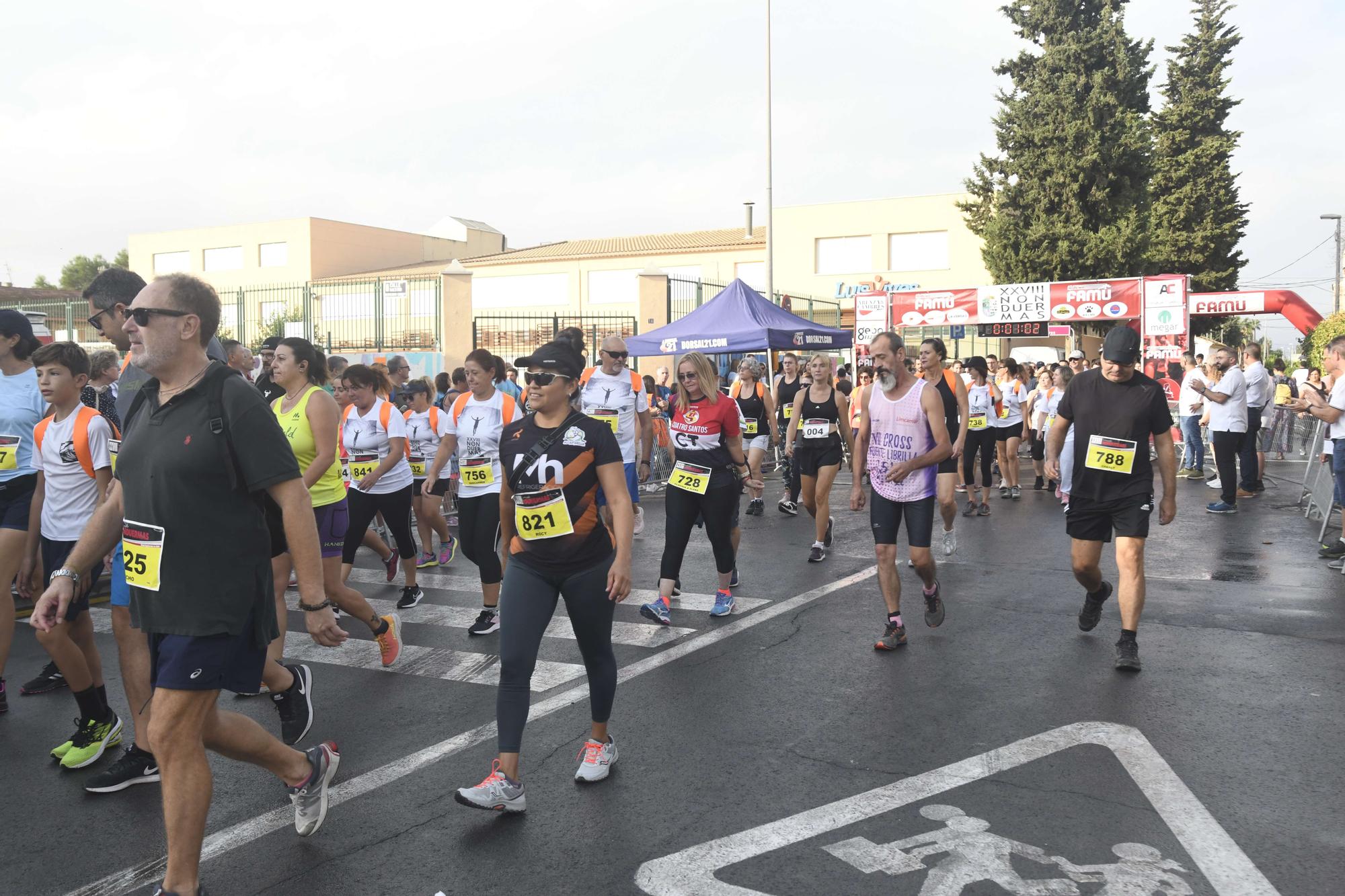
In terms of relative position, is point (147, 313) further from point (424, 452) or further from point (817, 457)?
point (817, 457)

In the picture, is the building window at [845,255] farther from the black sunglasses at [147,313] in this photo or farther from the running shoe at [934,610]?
the black sunglasses at [147,313]

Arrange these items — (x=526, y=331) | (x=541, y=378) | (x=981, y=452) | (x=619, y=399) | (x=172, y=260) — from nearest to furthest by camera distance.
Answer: (x=541, y=378)
(x=619, y=399)
(x=981, y=452)
(x=526, y=331)
(x=172, y=260)

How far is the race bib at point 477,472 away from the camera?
697 centimetres

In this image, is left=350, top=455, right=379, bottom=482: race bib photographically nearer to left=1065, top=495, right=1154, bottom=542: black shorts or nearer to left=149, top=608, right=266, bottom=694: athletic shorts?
left=149, top=608, right=266, bottom=694: athletic shorts

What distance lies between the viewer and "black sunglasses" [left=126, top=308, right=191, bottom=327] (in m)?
3.21

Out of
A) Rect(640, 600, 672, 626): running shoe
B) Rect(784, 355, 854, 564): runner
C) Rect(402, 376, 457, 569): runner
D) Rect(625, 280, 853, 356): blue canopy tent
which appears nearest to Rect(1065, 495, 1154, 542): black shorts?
Rect(640, 600, 672, 626): running shoe

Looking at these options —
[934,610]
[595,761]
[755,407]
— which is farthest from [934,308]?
[595,761]

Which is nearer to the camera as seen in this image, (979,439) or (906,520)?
(906,520)

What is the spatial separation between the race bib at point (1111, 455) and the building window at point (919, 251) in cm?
3870

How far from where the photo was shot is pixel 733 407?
7.32 meters

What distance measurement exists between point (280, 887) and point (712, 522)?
4.27m

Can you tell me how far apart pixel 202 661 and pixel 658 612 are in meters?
4.10

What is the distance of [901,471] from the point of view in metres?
6.29

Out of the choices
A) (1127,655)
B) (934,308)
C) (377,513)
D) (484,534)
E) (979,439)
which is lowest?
(1127,655)
